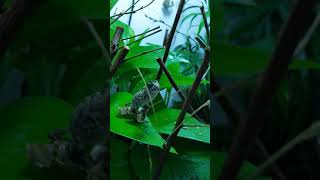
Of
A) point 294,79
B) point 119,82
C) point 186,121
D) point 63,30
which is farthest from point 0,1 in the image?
point 294,79

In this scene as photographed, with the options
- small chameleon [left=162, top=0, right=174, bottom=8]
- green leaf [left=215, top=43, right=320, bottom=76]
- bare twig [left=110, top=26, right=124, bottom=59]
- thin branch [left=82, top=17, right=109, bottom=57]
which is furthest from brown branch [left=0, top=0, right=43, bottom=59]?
green leaf [left=215, top=43, right=320, bottom=76]

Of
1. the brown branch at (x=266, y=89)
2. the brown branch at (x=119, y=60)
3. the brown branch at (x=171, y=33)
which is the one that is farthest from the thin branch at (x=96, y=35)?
the brown branch at (x=266, y=89)

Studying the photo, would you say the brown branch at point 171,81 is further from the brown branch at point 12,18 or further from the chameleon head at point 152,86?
the brown branch at point 12,18

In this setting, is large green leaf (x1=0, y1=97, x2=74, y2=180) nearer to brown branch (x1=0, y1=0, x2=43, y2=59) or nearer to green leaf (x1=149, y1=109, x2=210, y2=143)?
brown branch (x1=0, y1=0, x2=43, y2=59)

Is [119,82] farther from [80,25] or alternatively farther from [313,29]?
[313,29]

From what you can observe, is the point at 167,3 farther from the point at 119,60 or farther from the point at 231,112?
the point at 231,112

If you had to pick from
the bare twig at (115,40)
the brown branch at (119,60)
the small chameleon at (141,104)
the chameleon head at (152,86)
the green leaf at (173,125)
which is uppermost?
the bare twig at (115,40)
